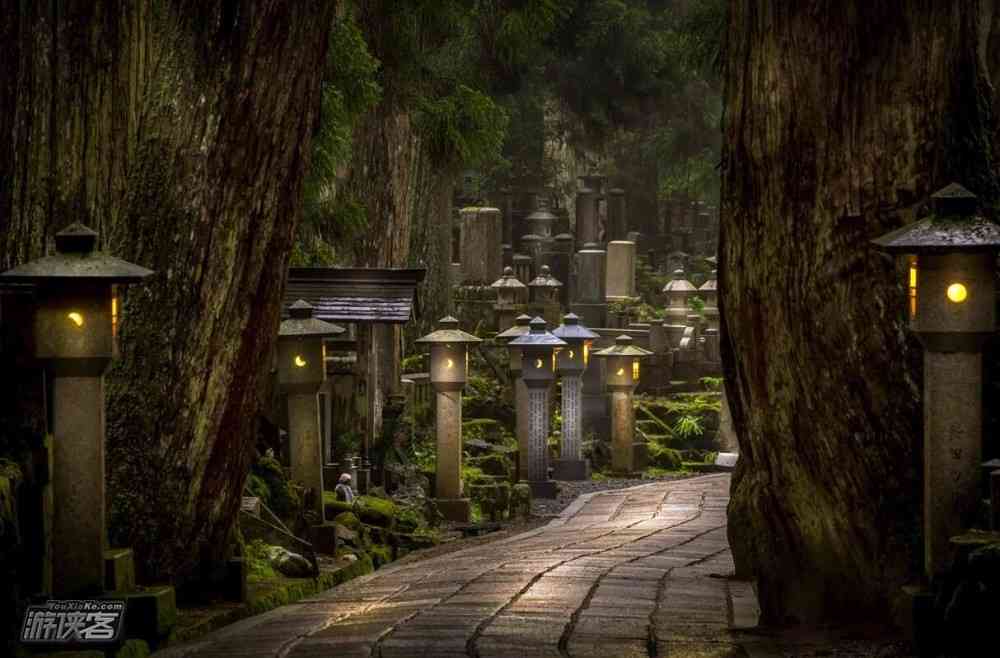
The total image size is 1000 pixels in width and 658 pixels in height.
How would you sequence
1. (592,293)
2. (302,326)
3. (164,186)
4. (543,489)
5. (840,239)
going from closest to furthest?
(840,239), (164,186), (302,326), (543,489), (592,293)

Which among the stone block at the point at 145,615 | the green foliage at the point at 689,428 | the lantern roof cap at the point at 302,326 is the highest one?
→ the lantern roof cap at the point at 302,326

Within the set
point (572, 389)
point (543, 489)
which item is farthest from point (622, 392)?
point (543, 489)

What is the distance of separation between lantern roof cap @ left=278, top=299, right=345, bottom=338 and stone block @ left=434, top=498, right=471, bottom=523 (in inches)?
166

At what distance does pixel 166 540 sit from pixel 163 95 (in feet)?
8.76

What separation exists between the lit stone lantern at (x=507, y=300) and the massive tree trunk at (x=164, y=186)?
1704 cm

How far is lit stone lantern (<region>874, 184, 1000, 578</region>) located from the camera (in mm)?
7516

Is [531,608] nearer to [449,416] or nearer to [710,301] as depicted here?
[449,416]

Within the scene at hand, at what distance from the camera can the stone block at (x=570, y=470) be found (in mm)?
22344

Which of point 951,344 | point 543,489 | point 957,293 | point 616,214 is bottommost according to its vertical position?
point 543,489

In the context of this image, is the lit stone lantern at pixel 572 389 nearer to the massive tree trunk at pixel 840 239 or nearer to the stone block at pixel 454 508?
the stone block at pixel 454 508

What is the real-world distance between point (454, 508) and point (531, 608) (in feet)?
28.2

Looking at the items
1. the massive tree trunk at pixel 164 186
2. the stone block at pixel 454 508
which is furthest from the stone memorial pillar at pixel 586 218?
the massive tree trunk at pixel 164 186

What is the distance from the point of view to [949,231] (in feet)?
24.6

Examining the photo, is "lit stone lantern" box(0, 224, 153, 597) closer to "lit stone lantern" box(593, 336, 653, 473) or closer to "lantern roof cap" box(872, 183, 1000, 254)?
"lantern roof cap" box(872, 183, 1000, 254)
